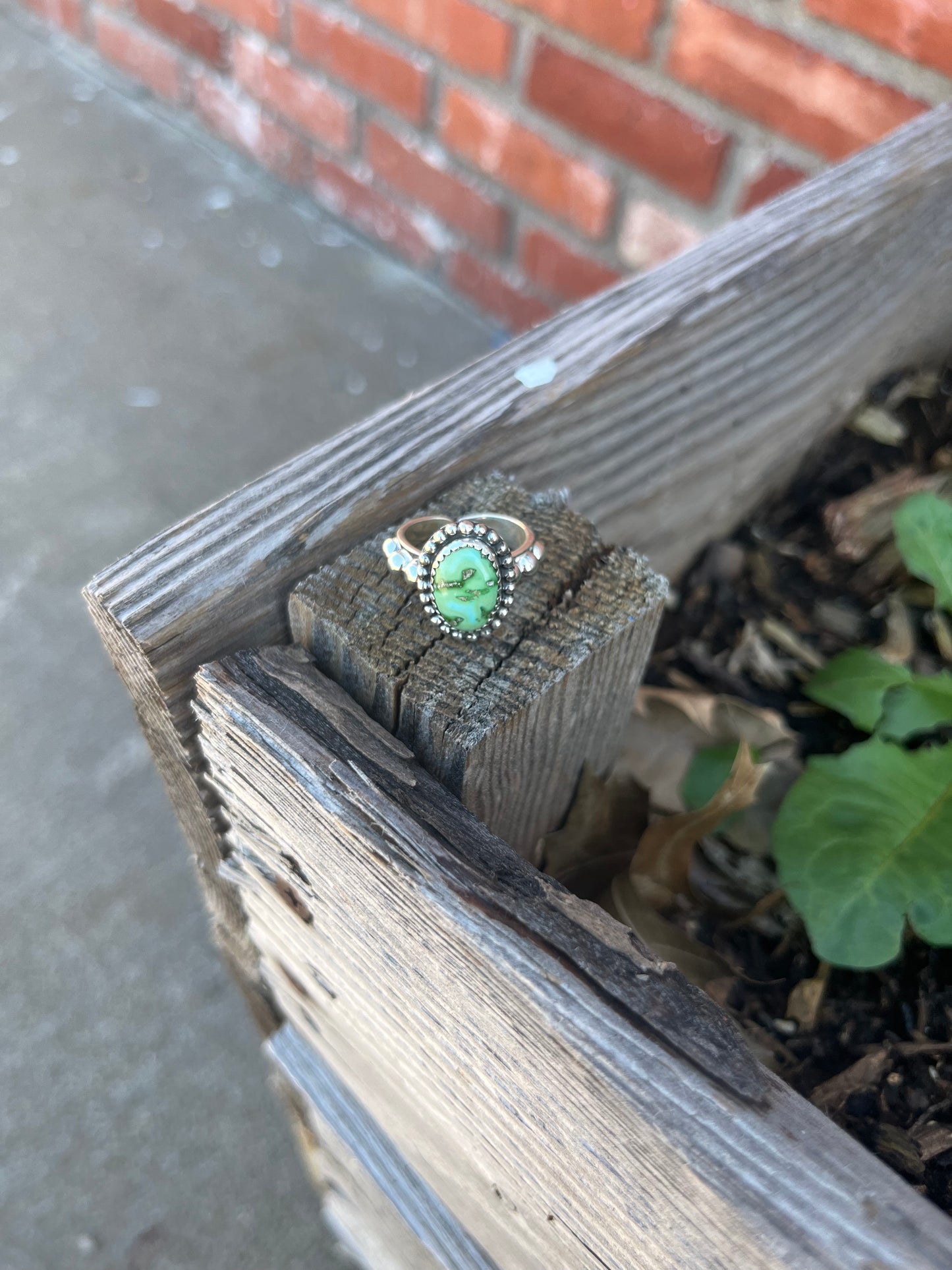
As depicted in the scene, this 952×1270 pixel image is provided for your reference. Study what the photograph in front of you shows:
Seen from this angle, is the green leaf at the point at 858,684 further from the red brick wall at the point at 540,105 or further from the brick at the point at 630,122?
the brick at the point at 630,122

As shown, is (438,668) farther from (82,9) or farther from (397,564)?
(82,9)

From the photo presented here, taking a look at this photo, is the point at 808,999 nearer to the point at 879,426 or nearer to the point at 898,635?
the point at 898,635

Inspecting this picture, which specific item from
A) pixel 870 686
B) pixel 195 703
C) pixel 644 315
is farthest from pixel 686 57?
pixel 195 703

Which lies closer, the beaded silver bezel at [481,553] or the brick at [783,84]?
the beaded silver bezel at [481,553]

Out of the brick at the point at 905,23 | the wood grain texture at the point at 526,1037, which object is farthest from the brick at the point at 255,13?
the wood grain texture at the point at 526,1037

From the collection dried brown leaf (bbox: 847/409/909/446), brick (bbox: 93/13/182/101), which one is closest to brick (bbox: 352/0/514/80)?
brick (bbox: 93/13/182/101)

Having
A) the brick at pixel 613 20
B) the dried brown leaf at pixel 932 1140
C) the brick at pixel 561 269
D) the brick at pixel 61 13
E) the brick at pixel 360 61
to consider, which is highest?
the brick at pixel 61 13

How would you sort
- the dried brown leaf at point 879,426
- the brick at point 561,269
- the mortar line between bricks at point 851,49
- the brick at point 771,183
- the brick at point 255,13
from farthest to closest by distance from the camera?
the brick at point 255,13 < the brick at point 561,269 < the brick at point 771,183 < the mortar line between bricks at point 851,49 < the dried brown leaf at point 879,426
